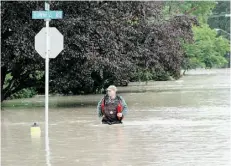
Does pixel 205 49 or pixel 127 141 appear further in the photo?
pixel 205 49

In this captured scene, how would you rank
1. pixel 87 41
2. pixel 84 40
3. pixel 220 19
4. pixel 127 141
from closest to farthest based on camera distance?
pixel 127 141 → pixel 84 40 → pixel 87 41 → pixel 220 19

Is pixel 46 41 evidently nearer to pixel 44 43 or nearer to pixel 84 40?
pixel 44 43

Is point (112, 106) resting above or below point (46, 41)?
below

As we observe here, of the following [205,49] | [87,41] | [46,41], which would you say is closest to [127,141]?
[46,41]

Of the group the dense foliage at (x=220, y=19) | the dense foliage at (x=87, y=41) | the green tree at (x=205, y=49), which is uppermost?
the dense foliage at (x=220, y=19)

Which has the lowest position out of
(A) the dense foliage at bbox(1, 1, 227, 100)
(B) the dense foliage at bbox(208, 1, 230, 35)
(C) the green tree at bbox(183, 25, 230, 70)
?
(C) the green tree at bbox(183, 25, 230, 70)

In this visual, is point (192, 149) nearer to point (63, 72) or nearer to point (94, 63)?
point (94, 63)

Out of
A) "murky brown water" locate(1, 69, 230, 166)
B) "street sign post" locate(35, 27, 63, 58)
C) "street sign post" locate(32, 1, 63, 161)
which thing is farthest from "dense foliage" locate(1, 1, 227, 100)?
"street sign post" locate(32, 1, 63, 161)

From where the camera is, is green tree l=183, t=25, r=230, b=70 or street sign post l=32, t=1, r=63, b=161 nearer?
street sign post l=32, t=1, r=63, b=161

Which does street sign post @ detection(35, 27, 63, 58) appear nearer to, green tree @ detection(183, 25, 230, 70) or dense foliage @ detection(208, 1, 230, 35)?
green tree @ detection(183, 25, 230, 70)

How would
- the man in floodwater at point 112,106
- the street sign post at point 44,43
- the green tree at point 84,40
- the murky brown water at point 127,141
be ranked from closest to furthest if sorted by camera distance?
the murky brown water at point 127,141
the street sign post at point 44,43
the man in floodwater at point 112,106
the green tree at point 84,40

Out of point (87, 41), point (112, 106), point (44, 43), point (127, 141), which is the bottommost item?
point (127, 141)

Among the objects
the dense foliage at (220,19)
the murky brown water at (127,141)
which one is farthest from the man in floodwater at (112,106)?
the dense foliage at (220,19)

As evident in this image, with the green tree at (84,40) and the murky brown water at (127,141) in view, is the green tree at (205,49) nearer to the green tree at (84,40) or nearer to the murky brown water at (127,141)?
the green tree at (84,40)
